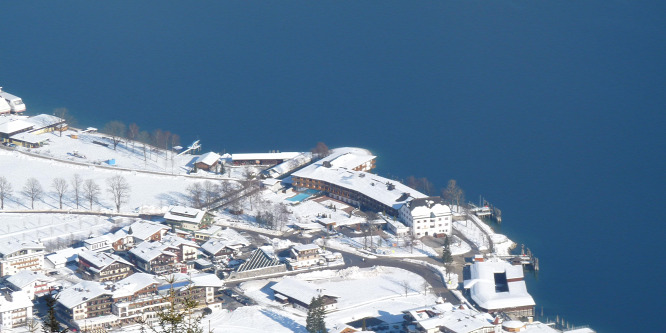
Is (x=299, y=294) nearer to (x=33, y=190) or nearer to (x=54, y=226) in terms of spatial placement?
(x=54, y=226)

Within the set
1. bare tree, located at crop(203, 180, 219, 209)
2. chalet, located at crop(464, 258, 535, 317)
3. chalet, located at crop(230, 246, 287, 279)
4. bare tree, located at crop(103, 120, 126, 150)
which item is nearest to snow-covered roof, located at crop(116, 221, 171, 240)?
bare tree, located at crop(203, 180, 219, 209)

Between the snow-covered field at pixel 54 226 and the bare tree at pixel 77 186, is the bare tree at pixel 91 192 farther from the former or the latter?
the snow-covered field at pixel 54 226

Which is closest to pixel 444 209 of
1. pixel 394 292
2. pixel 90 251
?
pixel 394 292

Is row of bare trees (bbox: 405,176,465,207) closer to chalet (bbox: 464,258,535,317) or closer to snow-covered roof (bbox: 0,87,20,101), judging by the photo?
chalet (bbox: 464,258,535,317)

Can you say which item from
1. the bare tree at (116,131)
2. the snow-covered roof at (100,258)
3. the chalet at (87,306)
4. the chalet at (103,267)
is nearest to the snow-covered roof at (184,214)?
the snow-covered roof at (100,258)

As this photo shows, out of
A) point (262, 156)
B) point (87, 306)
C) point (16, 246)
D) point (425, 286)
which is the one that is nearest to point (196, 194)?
point (262, 156)
